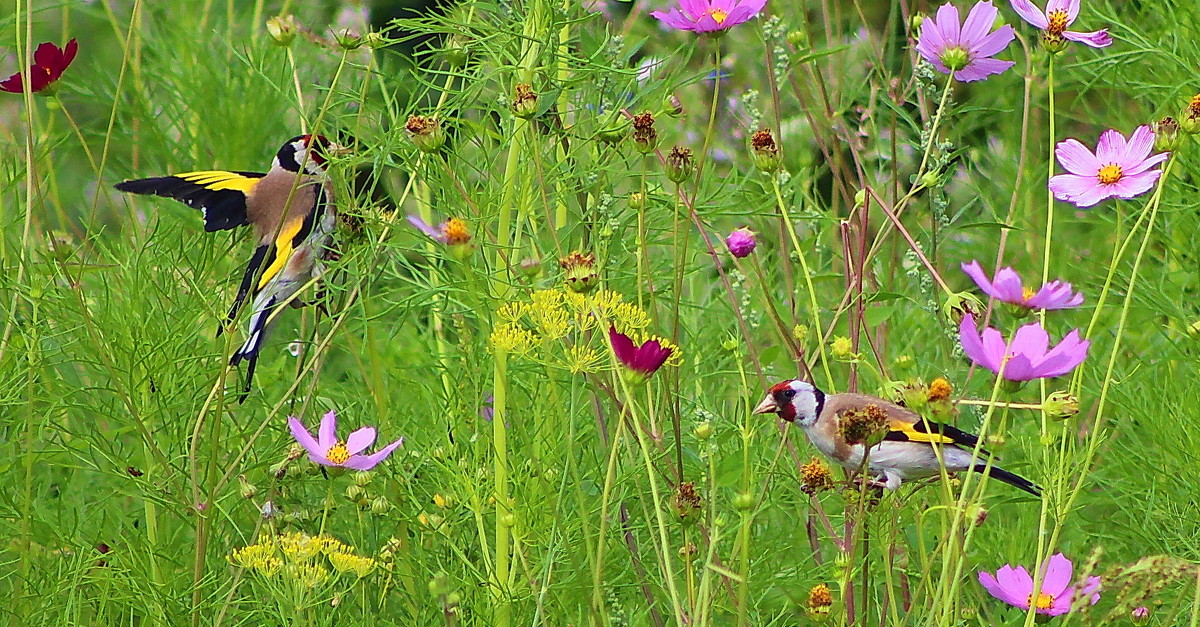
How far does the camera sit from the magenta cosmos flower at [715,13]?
1.21 m

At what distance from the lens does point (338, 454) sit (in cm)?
122

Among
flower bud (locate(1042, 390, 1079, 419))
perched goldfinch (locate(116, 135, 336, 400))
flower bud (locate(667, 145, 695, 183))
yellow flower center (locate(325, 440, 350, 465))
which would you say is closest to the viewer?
flower bud (locate(1042, 390, 1079, 419))

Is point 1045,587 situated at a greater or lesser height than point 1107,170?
lesser

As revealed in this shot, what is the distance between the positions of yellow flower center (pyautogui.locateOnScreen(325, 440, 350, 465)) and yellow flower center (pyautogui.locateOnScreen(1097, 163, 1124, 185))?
709 mm

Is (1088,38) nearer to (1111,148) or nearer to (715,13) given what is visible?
(1111,148)

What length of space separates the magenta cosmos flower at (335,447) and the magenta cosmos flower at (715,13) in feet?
1.49

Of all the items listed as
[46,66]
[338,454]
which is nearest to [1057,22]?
[338,454]

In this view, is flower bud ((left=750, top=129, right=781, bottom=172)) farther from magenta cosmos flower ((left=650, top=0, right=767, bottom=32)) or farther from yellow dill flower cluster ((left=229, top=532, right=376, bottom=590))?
yellow dill flower cluster ((left=229, top=532, right=376, bottom=590))

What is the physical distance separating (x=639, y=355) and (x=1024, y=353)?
0.91 feet

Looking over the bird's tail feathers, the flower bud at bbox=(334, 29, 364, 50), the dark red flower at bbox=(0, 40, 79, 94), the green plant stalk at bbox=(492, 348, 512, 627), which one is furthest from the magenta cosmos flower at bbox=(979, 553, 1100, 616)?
the dark red flower at bbox=(0, 40, 79, 94)

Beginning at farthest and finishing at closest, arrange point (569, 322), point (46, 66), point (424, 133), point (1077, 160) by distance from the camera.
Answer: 1. point (46, 66)
2. point (1077, 160)
3. point (424, 133)
4. point (569, 322)

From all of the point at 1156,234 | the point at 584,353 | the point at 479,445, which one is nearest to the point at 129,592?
the point at 479,445

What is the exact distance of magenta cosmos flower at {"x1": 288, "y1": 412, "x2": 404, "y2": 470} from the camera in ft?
3.84

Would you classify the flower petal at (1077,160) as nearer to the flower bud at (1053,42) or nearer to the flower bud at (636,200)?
the flower bud at (1053,42)
